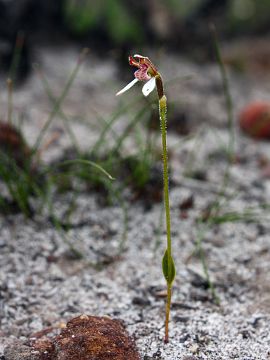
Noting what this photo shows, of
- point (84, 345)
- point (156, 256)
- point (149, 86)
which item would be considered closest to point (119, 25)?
point (156, 256)

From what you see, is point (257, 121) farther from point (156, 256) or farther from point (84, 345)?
point (84, 345)

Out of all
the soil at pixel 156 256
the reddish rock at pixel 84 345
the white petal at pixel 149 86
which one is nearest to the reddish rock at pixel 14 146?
the soil at pixel 156 256

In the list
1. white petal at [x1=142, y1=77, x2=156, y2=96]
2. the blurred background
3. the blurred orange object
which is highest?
the blurred background

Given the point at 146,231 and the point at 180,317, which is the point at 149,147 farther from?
the point at 180,317

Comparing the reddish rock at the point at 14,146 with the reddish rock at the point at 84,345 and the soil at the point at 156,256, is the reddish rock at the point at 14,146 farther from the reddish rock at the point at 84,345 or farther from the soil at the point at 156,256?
the reddish rock at the point at 84,345

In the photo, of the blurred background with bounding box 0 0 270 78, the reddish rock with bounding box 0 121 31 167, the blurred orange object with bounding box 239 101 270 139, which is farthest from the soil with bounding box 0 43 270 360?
the blurred background with bounding box 0 0 270 78

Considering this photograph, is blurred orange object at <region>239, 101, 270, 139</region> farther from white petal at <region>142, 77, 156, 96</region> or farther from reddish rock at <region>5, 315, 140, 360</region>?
white petal at <region>142, 77, 156, 96</region>

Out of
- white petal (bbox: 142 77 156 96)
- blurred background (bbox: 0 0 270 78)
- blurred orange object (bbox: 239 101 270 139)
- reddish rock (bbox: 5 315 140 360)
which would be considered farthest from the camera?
blurred background (bbox: 0 0 270 78)
